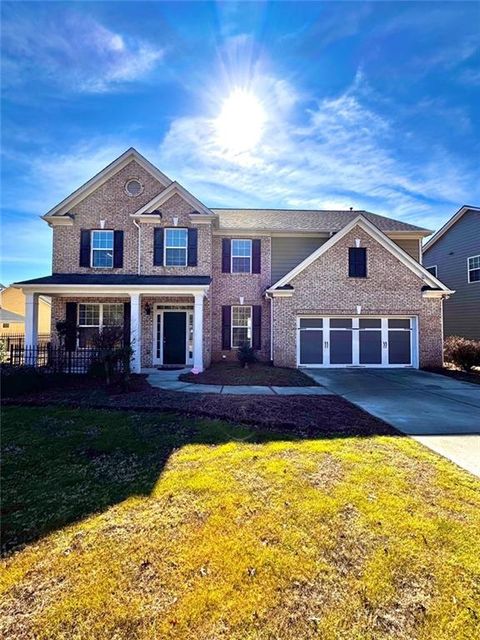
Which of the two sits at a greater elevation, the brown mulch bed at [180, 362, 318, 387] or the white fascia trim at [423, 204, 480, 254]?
the white fascia trim at [423, 204, 480, 254]

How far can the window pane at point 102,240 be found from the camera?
14.5m

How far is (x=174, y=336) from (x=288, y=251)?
682 centimetres

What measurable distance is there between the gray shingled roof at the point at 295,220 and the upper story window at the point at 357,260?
2.16 m

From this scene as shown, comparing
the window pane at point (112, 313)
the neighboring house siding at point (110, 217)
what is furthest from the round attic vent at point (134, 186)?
the window pane at point (112, 313)

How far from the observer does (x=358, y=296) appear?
14570 millimetres

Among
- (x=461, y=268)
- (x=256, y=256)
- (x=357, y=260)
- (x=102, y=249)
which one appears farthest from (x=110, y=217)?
(x=461, y=268)

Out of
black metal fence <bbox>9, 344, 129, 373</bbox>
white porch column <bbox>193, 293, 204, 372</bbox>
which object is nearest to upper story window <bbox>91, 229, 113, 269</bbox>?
black metal fence <bbox>9, 344, 129, 373</bbox>

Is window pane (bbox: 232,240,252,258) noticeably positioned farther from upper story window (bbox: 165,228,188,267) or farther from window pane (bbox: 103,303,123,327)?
window pane (bbox: 103,303,123,327)

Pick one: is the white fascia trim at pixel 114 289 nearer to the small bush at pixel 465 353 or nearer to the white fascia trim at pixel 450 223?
the small bush at pixel 465 353

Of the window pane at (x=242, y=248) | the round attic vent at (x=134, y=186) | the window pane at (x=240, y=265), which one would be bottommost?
the window pane at (x=240, y=265)

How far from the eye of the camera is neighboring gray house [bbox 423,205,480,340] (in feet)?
61.6

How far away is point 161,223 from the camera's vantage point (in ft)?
46.3

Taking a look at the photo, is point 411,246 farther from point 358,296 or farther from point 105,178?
point 105,178

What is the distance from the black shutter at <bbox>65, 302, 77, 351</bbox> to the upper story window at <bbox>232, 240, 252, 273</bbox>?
7.25 m
